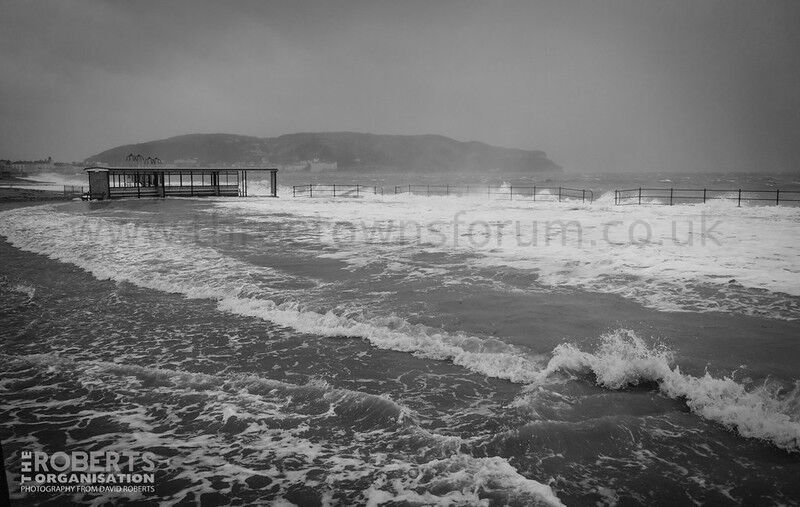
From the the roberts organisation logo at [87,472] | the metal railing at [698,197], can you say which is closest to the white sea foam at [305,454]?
the the roberts organisation logo at [87,472]

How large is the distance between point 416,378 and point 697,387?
134 inches

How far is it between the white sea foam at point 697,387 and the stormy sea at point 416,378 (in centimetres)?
3

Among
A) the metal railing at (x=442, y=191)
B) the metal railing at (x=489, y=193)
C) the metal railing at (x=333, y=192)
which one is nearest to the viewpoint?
the metal railing at (x=489, y=193)

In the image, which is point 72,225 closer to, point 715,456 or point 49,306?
point 49,306

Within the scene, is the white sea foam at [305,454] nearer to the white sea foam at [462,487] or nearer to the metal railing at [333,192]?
the white sea foam at [462,487]

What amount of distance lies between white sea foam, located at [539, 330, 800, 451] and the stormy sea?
1.1 inches

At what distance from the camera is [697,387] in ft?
18.6

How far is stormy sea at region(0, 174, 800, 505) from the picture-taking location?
13.7 ft

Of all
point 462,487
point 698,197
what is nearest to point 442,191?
point 698,197

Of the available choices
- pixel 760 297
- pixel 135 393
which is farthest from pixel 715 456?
pixel 760 297

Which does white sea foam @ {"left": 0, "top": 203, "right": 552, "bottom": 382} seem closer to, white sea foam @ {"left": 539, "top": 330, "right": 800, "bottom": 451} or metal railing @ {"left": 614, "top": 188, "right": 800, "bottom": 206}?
white sea foam @ {"left": 539, "top": 330, "right": 800, "bottom": 451}

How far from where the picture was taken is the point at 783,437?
15.6ft

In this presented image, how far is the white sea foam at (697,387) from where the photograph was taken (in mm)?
4922

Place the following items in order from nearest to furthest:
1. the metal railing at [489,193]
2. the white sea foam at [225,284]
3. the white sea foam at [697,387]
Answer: the white sea foam at [697,387], the white sea foam at [225,284], the metal railing at [489,193]
